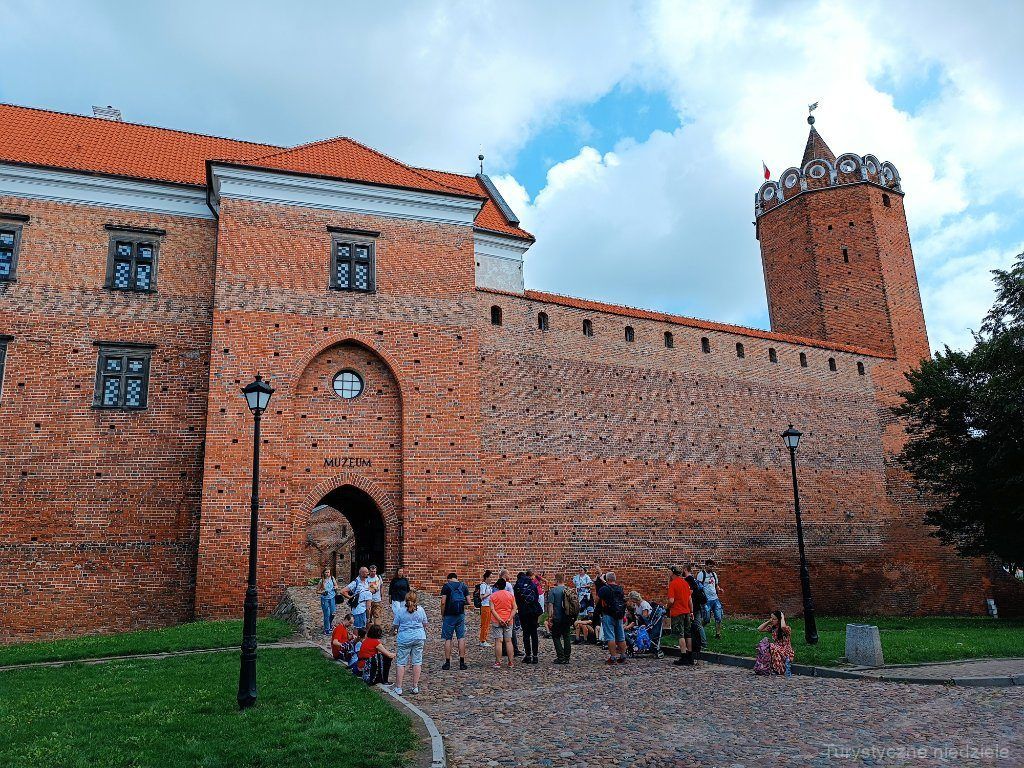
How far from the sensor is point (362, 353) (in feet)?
58.8

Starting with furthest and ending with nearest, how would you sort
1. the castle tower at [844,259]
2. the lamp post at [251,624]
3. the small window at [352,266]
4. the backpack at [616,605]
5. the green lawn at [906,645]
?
the castle tower at [844,259], the small window at [352,266], the backpack at [616,605], the green lawn at [906,645], the lamp post at [251,624]

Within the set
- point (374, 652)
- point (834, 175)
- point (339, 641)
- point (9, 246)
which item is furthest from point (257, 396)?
point (834, 175)

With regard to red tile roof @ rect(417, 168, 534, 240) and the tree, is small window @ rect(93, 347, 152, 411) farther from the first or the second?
the tree

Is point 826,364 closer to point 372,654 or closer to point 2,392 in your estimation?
point 372,654

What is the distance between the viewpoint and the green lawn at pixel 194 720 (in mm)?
5789

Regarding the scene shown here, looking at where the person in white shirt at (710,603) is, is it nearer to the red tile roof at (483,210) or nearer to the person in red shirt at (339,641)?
the person in red shirt at (339,641)

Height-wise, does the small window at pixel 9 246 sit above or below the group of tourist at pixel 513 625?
above

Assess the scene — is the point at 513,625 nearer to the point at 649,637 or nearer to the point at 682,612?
the point at 649,637

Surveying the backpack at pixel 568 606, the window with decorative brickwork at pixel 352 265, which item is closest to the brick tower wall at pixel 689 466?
the window with decorative brickwork at pixel 352 265

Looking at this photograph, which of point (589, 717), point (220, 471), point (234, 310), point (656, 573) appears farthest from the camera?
point (656, 573)

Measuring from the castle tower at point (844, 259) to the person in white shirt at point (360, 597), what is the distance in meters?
23.1

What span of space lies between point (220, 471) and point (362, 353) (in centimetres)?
428

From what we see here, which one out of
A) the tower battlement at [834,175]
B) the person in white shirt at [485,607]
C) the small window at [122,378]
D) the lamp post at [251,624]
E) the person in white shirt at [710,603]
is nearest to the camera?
the lamp post at [251,624]

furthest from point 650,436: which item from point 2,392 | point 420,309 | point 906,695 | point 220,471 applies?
point 2,392
